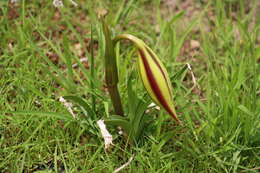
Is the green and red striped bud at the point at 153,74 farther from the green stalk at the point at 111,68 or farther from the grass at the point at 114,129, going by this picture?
the grass at the point at 114,129

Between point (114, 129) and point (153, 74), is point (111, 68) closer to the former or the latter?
point (153, 74)

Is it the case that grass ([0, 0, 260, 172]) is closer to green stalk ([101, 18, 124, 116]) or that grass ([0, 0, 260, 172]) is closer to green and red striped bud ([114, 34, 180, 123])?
green stalk ([101, 18, 124, 116])

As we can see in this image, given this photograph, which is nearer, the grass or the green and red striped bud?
the green and red striped bud

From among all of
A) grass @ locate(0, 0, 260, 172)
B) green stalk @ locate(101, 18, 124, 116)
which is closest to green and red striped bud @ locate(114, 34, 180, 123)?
green stalk @ locate(101, 18, 124, 116)

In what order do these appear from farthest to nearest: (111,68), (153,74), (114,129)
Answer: (114,129) → (111,68) → (153,74)

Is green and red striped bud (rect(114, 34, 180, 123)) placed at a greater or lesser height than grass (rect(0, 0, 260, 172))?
greater

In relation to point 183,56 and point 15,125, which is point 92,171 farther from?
point 183,56

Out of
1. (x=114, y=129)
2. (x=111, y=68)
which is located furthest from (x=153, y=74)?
(x=114, y=129)

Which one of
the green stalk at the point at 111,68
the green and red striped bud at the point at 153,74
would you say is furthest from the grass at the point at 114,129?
the green and red striped bud at the point at 153,74

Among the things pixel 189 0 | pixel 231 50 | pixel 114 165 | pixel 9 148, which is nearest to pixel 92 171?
pixel 114 165

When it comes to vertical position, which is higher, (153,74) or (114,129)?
(153,74)
